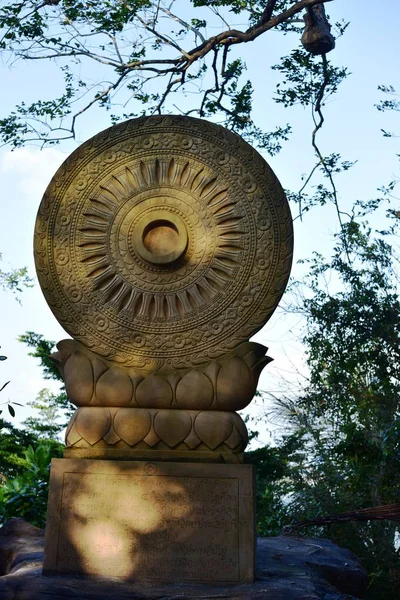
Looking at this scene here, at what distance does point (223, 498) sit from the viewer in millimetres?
5586

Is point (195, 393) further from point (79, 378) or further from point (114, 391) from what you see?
point (79, 378)

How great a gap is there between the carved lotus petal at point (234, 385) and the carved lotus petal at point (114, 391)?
2.10ft

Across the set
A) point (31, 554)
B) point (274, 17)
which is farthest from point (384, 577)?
point (274, 17)

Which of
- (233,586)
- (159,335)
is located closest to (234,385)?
(159,335)

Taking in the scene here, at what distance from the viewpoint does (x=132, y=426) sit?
18.8 feet

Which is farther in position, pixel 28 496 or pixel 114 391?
pixel 28 496

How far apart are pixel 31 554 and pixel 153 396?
1.75 metres

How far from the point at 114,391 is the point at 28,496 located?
4.03 metres

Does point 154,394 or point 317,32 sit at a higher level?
point 317,32

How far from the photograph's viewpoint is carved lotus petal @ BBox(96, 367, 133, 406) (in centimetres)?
581

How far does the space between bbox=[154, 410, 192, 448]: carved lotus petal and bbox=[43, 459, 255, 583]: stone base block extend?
0.18 metres

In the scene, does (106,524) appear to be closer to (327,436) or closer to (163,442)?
(163,442)

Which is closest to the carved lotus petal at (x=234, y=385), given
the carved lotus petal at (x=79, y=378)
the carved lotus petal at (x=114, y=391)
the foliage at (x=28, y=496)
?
the carved lotus petal at (x=114, y=391)

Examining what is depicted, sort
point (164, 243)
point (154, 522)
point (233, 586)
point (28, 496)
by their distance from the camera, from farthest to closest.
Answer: point (28, 496) → point (164, 243) → point (154, 522) → point (233, 586)
